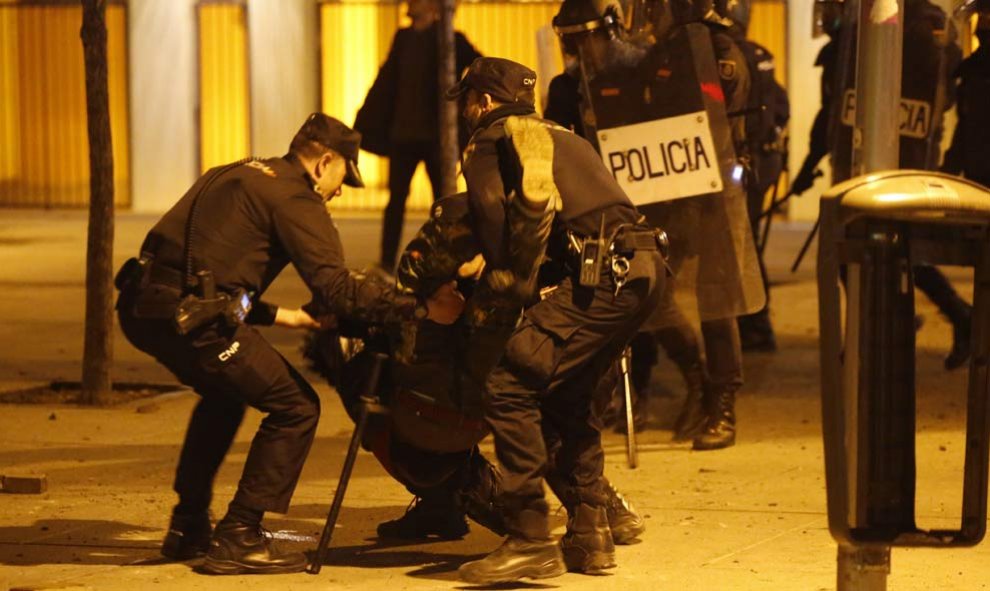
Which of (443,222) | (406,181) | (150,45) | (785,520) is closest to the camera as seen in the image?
(443,222)

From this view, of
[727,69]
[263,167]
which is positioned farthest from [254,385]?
[727,69]

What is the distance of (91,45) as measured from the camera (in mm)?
9953

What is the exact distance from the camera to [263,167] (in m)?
6.64

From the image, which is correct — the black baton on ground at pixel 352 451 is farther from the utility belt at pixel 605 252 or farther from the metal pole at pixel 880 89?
the metal pole at pixel 880 89

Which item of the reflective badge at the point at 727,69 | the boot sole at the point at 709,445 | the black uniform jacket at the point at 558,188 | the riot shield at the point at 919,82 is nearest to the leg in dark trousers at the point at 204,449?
the black uniform jacket at the point at 558,188

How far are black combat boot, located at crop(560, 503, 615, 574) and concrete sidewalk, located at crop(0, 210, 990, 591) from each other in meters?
0.07

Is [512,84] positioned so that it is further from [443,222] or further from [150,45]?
[150,45]

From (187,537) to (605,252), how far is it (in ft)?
5.77

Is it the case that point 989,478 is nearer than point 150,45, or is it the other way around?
point 989,478

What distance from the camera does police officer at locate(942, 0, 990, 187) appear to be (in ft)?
33.7

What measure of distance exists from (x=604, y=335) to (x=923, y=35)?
4.21m

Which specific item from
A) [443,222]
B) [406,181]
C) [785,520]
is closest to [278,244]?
[443,222]

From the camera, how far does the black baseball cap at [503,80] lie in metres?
6.50

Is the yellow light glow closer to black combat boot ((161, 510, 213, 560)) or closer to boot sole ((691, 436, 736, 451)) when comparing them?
boot sole ((691, 436, 736, 451))
